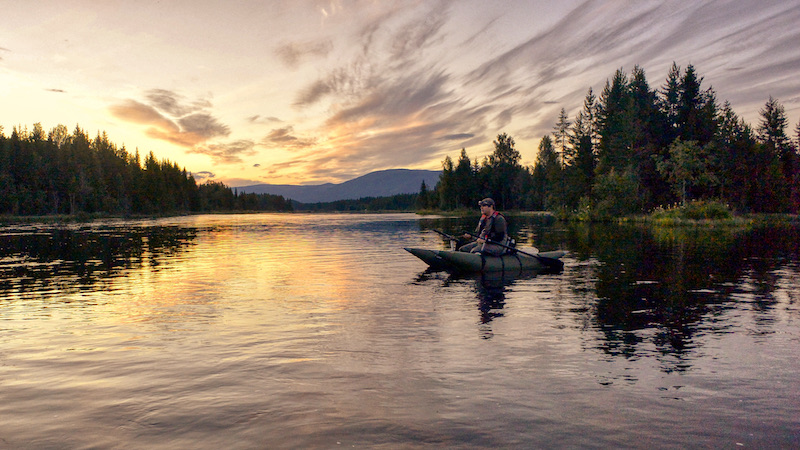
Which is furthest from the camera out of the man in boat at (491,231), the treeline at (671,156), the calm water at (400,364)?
the treeline at (671,156)

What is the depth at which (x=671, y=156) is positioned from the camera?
61.4 metres

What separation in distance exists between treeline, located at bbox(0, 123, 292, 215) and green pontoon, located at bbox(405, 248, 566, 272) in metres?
113

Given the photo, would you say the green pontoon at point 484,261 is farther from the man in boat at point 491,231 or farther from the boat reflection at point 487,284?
the man in boat at point 491,231

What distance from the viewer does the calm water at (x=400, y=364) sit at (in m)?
5.19

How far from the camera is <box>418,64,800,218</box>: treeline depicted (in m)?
62.3

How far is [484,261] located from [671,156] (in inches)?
2181

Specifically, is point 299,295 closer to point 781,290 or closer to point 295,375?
point 295,375

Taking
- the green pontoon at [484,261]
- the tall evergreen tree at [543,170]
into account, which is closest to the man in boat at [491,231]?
the green pontoon at [484,261]

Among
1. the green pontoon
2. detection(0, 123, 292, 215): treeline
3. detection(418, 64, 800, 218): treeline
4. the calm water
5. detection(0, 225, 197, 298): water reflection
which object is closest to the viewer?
the calm water

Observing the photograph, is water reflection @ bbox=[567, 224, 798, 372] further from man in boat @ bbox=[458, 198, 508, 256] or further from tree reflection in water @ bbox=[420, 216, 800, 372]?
man in boat @ bbox=[458, 198, 508, 256]

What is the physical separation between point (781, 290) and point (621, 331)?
8.58 meters

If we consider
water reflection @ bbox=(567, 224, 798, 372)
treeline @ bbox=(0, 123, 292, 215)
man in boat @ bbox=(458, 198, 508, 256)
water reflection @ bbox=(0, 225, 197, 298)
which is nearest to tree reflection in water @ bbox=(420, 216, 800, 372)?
water reflection @ bbox=(567, 224, 798, 372)

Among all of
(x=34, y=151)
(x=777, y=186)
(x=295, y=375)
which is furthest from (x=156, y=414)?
(x=34, y=151)

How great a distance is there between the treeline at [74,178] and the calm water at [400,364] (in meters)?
110
